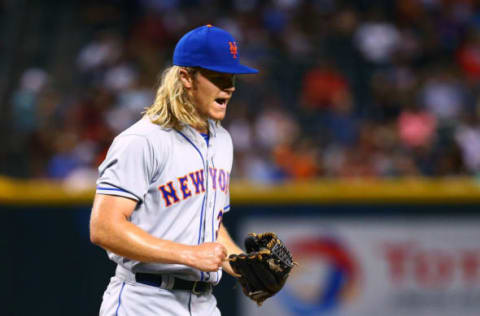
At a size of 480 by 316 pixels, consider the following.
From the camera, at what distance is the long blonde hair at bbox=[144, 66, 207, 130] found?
9.23 feet

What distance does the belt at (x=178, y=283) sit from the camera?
2793 millimetres

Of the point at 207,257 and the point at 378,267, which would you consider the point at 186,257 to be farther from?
the point at 378,267

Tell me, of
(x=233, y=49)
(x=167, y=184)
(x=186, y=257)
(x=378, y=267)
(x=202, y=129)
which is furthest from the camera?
(x=378, y=267)

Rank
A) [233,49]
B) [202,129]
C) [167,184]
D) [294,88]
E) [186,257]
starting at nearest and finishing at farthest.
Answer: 1. [186,257]
2. [167,184]
3. [233,49]
4. [202,129]
5. [294,88]

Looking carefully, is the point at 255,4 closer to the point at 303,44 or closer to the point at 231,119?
the point at 303,44

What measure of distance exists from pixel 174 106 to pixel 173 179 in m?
0.29

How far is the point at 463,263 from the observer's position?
19.6 ft

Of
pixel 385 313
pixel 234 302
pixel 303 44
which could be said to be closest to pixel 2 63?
pixel 303 44

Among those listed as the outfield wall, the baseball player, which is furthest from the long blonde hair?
the outfield wall

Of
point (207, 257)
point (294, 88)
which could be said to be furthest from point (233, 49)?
point (294, 88)

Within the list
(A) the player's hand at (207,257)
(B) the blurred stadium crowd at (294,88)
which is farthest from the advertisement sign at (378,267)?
(A) the player's hand at (207,257)

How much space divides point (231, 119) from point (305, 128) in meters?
0.86

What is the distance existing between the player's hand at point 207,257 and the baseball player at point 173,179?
14 cm

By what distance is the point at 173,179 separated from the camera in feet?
9.09
